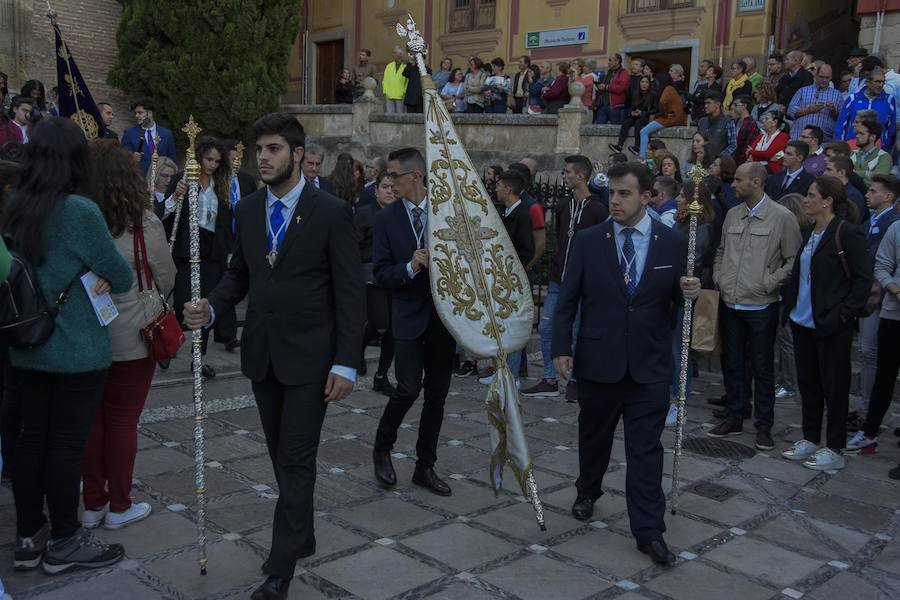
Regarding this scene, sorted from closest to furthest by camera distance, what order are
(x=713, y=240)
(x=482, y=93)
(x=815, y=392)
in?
(x=815, y=392), (x=713, y=240), (x=482, y=93)

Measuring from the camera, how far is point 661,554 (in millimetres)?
4348

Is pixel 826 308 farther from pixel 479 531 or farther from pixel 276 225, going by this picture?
pixel 276 225

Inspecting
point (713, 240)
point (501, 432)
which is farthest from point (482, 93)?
point (501, 432)

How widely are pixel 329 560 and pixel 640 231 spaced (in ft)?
7.58

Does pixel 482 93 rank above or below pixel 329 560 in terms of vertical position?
above

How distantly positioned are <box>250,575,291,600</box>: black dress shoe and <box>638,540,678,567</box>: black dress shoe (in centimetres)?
177

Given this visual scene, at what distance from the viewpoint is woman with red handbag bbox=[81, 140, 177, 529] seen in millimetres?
4363

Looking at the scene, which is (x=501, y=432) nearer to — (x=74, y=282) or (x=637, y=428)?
(x=637, y=428)

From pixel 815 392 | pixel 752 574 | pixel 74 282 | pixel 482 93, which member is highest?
pixel 482 93

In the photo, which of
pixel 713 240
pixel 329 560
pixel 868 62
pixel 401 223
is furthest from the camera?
pixel 868 62

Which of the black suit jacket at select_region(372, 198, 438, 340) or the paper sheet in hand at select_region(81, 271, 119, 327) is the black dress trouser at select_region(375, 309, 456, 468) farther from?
the paper sheet in hand at select_region(81, 271, 119, 327)

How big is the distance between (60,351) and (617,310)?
268cm

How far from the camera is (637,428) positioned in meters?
4.61

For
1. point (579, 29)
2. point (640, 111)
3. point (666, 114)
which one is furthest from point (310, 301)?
point (579, 29)
